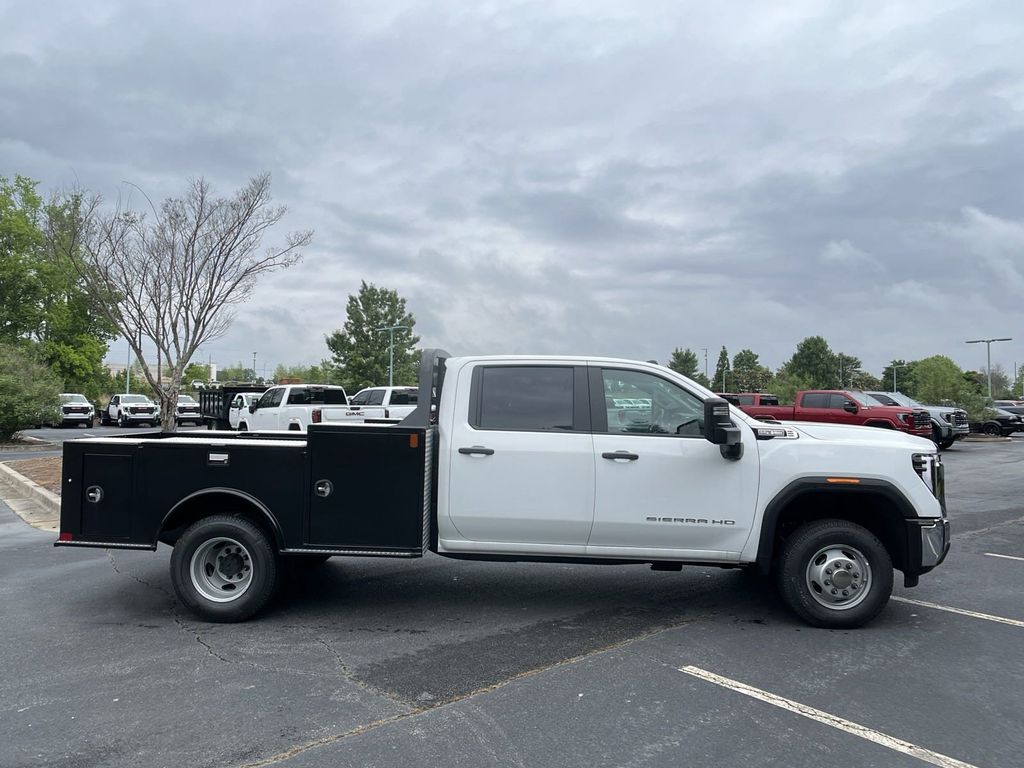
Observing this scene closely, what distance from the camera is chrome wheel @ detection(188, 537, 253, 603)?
A: 5656 mm

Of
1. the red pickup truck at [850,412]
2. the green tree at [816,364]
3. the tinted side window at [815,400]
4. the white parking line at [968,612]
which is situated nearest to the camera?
the white parking line at [968,612]

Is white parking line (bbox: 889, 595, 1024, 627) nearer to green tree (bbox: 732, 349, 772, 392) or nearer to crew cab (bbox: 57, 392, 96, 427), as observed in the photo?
crew cab (bbox: 57, 392, 96, 427)

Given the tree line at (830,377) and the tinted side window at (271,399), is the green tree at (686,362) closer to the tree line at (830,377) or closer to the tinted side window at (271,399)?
the tree line at (830,377)

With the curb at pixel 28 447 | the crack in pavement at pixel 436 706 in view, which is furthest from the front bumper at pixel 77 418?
the crack in pavement at pixel 436 706

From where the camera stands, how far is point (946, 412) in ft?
82.1

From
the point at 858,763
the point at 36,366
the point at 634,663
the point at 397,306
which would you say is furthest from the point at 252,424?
the point at 397,306

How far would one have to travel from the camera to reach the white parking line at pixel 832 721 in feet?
11.7

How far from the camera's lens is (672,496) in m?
5.48

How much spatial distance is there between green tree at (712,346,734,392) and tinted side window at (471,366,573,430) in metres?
93.9

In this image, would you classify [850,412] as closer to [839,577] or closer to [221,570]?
[839,577]

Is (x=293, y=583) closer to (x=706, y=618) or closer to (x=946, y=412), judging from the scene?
(x=706, y=618)

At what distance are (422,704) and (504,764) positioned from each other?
81 centimetres

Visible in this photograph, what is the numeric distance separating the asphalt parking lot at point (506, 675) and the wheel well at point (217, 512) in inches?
26.6

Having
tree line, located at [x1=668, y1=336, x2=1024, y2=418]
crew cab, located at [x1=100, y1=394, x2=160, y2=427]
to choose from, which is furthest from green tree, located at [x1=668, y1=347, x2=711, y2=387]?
crew cab, located at [x1=100, y1=394, x2=160, y2=427]
